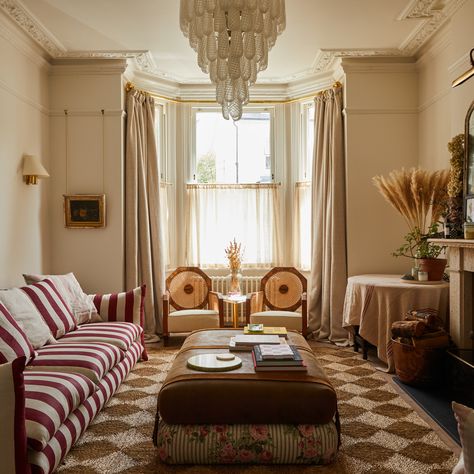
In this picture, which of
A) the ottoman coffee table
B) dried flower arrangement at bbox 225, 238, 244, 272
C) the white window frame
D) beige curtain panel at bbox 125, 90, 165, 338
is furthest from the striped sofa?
the white window frame

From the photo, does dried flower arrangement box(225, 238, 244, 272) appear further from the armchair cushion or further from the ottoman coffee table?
the ottoman coffee table

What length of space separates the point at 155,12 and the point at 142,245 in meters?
2.36

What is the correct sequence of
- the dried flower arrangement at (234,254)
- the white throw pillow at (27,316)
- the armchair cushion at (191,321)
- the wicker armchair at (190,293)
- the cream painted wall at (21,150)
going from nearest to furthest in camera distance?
1. the white throw pillow at (27,316)
2. the cream painted wall at (21,150)
3. the armchair cushion at (191,321)
4. the wicker armchair at (190,293)
5. the dried flower arrangement at (234,254)

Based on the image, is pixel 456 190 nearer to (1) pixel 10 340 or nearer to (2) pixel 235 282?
(2) pixel 235 282

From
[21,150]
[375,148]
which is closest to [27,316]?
[21,150]

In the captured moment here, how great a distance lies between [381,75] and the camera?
521 centimetres

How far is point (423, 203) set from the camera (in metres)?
4.41

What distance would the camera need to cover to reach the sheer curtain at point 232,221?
6.02 meters

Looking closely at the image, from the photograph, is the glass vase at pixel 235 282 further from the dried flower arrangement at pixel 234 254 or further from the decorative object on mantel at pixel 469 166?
the decorative object on mantel at pixel 469 166

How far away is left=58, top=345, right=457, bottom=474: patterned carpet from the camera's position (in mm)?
2506

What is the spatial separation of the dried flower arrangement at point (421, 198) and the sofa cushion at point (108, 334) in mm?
2554

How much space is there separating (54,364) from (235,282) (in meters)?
2.70

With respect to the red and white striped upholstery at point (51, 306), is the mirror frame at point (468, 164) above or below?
above

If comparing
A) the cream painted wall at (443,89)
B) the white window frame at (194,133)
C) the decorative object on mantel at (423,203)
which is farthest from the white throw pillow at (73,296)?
the cream painted wall at (443,89)
